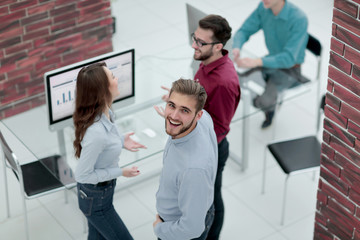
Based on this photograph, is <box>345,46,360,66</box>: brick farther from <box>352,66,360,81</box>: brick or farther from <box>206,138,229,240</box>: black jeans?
<box>206,138,229,240</box>: black jeans

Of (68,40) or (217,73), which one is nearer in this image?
(217,73)

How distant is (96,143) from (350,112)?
47.3 inches

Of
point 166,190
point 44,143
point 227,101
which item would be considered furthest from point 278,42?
point 166,190

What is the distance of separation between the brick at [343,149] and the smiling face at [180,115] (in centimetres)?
80

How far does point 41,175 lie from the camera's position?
4.01 meters

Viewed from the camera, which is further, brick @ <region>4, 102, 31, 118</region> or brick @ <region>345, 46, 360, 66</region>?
brick @ <region>4, 102, 31, 118</region>

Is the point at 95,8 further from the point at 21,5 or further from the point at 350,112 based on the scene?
the point at 350,112

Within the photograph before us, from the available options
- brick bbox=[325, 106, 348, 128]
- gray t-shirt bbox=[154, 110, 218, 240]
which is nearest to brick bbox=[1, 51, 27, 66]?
gray t-shirt bbox=[154, 110, 218, 240]

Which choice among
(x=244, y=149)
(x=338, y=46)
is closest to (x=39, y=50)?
(x=244, y=149)

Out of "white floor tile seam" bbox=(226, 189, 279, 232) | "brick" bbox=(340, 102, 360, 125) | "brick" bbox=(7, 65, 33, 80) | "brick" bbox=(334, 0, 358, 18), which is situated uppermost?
"brick" bbox=(334, 0, 358, 18)

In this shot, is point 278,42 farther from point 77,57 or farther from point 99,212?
point 99,212

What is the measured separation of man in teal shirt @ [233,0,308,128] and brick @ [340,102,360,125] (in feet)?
4.02

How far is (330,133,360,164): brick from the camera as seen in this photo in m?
3.11

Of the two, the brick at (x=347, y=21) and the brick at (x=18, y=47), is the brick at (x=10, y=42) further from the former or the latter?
the brick at (x=347, y=21)
